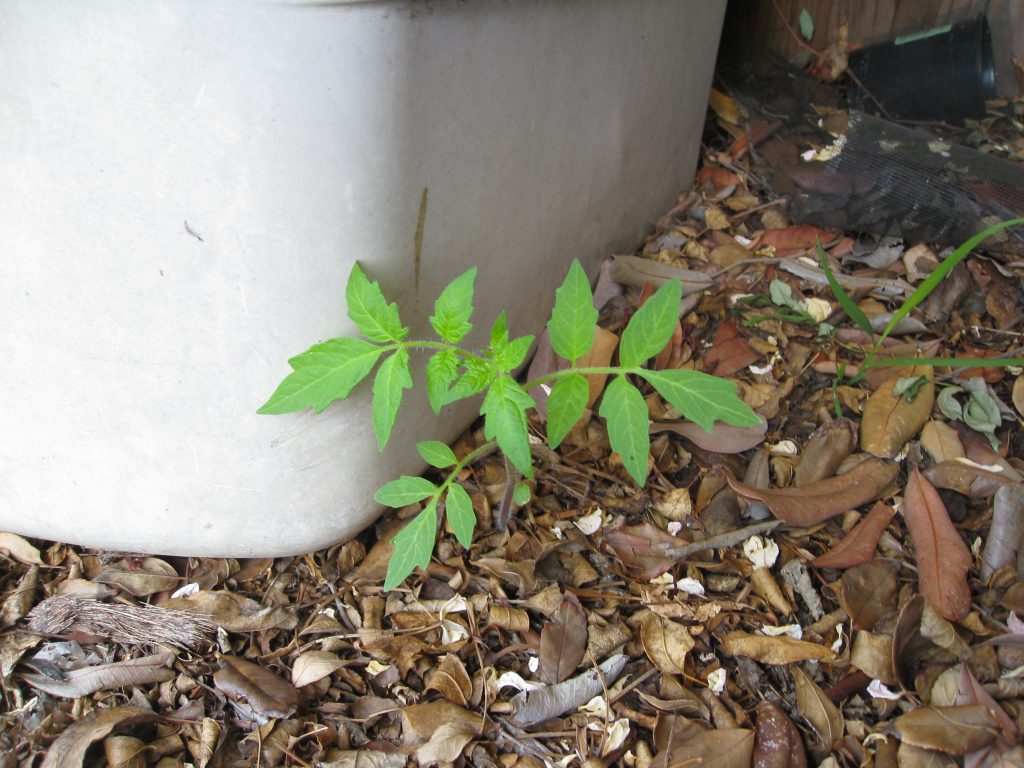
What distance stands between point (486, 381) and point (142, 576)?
76 cm

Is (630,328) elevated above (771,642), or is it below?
above

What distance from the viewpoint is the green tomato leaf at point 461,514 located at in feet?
4.52

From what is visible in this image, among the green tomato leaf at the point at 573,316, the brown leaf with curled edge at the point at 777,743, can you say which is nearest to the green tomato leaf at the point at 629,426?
the green tomato leaf at the point at 573,316

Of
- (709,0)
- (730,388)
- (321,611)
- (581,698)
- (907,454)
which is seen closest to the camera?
(730,388)

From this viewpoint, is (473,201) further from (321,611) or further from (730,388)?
(321,611)

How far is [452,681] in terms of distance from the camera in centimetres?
148

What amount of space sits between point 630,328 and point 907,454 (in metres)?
0.71

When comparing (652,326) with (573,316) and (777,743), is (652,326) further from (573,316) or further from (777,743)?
(777,743)

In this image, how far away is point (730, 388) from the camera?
134cm

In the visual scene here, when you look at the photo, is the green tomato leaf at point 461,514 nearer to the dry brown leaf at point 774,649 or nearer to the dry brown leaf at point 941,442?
the dry brown leaf at point 774,649

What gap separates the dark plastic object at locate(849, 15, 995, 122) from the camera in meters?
2.50

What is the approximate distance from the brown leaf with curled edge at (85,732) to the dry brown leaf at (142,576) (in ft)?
0.72

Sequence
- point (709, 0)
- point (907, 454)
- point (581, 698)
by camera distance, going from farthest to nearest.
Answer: point (709, 0) < point (907, 454) < point (581, 698)

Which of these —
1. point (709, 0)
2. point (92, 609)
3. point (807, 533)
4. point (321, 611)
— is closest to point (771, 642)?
point (807, 533)
